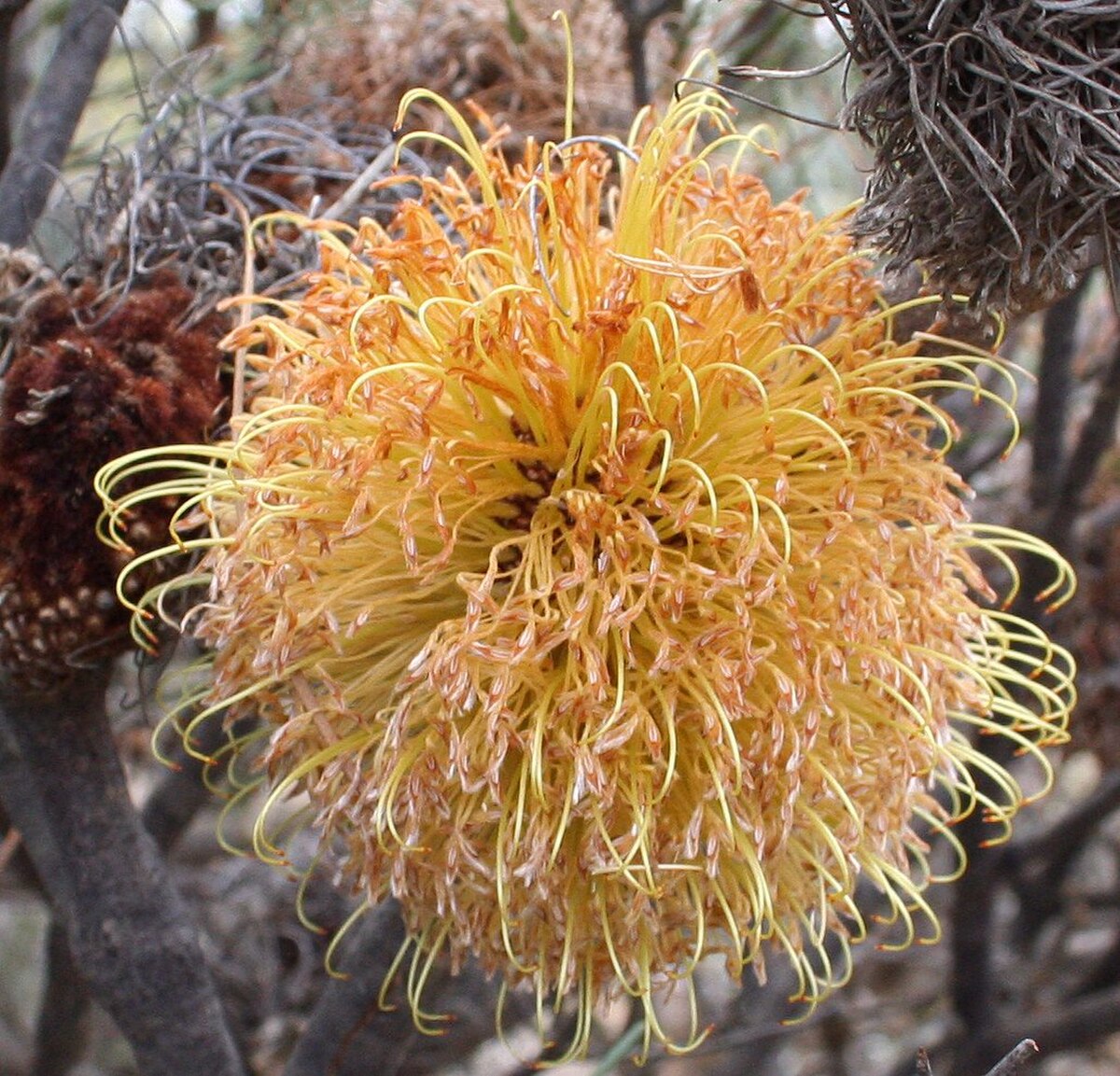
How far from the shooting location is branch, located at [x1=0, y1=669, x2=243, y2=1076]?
962 millimetres

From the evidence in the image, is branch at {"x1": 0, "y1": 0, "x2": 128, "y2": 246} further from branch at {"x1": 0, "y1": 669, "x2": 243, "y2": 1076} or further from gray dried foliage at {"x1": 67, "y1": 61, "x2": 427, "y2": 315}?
branch at {"x1": 0, "y1": 669, "x2": 243, "y2": 1076}

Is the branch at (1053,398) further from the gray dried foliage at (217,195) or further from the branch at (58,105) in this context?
the branch at (58,105)

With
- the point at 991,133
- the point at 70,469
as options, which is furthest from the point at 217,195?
the point at 991,133

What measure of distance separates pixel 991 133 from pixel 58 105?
810 mm

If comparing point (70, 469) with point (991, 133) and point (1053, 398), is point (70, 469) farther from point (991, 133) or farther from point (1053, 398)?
point (1053, 398)

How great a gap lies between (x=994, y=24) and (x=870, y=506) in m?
0.28

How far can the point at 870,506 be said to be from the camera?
0.82m

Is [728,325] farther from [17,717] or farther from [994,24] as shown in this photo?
[17,717]

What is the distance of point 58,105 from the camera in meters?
1.15

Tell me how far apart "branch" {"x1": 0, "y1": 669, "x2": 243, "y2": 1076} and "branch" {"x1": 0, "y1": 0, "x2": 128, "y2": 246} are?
1.43 feet

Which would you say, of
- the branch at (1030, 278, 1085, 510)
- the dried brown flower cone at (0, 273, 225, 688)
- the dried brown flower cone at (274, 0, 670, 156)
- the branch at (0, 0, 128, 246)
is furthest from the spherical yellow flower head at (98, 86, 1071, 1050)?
the branch at (1030, 278, 1085, 510)

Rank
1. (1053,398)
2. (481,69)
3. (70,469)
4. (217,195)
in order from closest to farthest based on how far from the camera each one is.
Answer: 1. (70,469)
2. (217,195)
3. (481,69)
4. (1053,398)

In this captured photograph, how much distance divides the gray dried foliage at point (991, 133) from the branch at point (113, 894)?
626 mm

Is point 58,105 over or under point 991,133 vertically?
over
